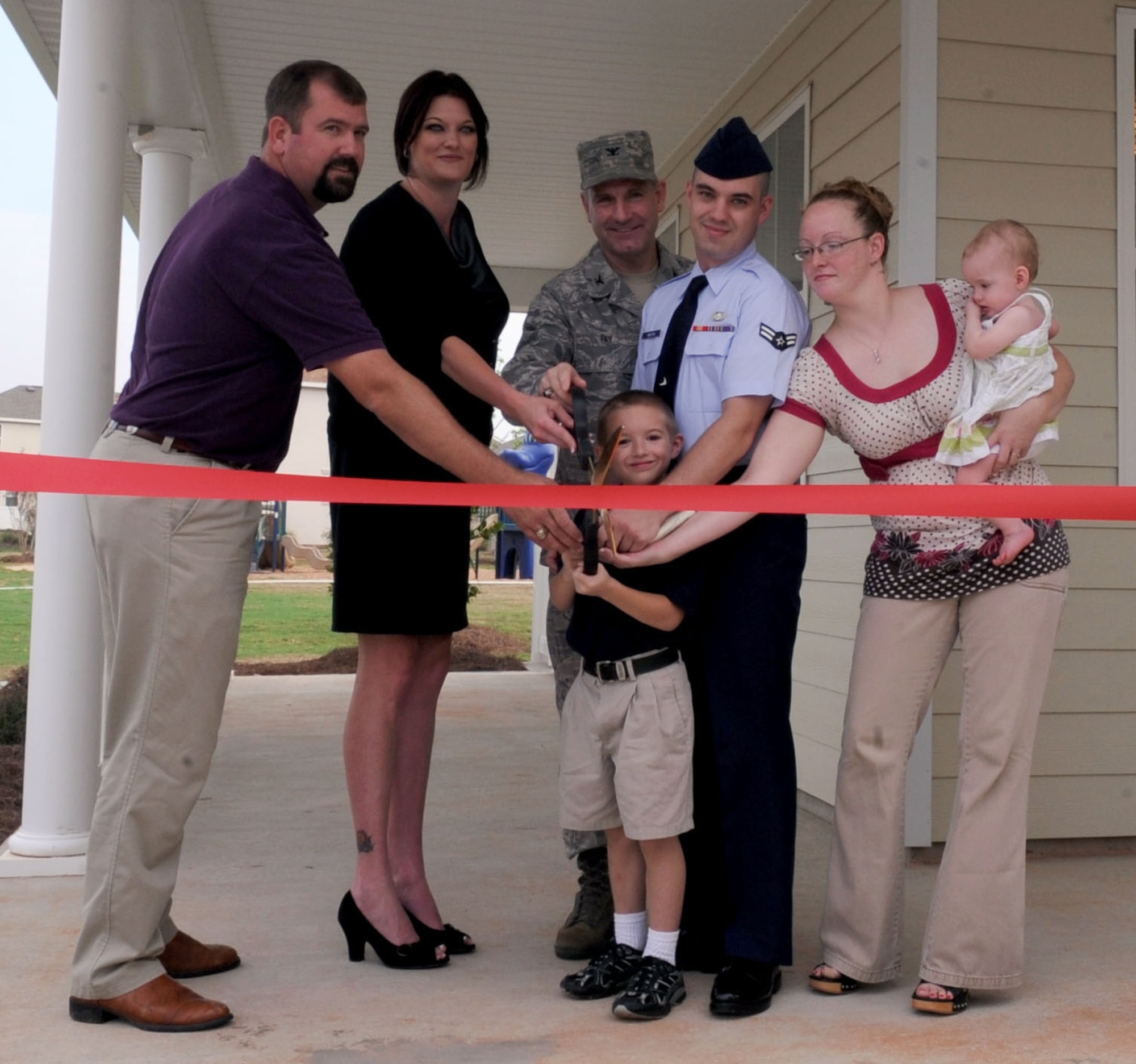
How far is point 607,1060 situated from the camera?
224 cm

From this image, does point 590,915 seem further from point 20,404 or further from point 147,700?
point 20,404

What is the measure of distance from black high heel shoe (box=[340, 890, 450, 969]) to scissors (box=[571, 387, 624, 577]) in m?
0.98

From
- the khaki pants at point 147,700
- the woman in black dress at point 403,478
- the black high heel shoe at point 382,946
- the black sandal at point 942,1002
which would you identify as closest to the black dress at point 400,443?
the woman in black dress at point 403,478

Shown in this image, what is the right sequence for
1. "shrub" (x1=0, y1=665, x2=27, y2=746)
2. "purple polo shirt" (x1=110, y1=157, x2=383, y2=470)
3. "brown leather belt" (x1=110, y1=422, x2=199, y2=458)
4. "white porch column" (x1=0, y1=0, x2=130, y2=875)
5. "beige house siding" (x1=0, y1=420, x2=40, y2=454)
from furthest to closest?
1. "beige house siding" (x1=0, y1=420, x2=40, y2=454)
2. "shrub" (x1=0, y1=665, x2=27, y2=746)
3. "white porch column" (x1=0, y1=0, x2=130, y2=875)
4. "brown leather belt" (x1=110, y1=422, x2=199, y2=458)
5. "purple polo shirt" (x1=110, y1=157, x2=383, y2=470)

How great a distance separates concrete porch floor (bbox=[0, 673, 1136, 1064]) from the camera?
7.57 feet

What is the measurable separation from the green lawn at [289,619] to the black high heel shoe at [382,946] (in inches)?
465

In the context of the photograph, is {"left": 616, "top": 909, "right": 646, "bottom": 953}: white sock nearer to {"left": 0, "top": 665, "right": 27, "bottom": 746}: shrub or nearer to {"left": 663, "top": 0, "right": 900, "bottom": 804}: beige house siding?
{"left": 663, "top": 0, "right": 900, "bottom": 804}: beige house siding

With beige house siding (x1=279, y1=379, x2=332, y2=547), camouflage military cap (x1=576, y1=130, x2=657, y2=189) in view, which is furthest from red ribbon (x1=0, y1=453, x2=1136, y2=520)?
beige house siding (x1=279, y1=379, x2=332, y2=547)

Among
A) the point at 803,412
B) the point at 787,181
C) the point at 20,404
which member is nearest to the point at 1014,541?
the point at 803,412

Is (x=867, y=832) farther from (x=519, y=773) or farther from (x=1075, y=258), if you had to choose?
(x=519, y=773)

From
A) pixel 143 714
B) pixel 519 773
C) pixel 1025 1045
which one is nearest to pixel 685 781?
pixel 1025 1045

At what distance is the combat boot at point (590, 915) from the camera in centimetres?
287

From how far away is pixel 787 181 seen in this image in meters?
5.22

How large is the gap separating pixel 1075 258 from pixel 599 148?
1974 mm
